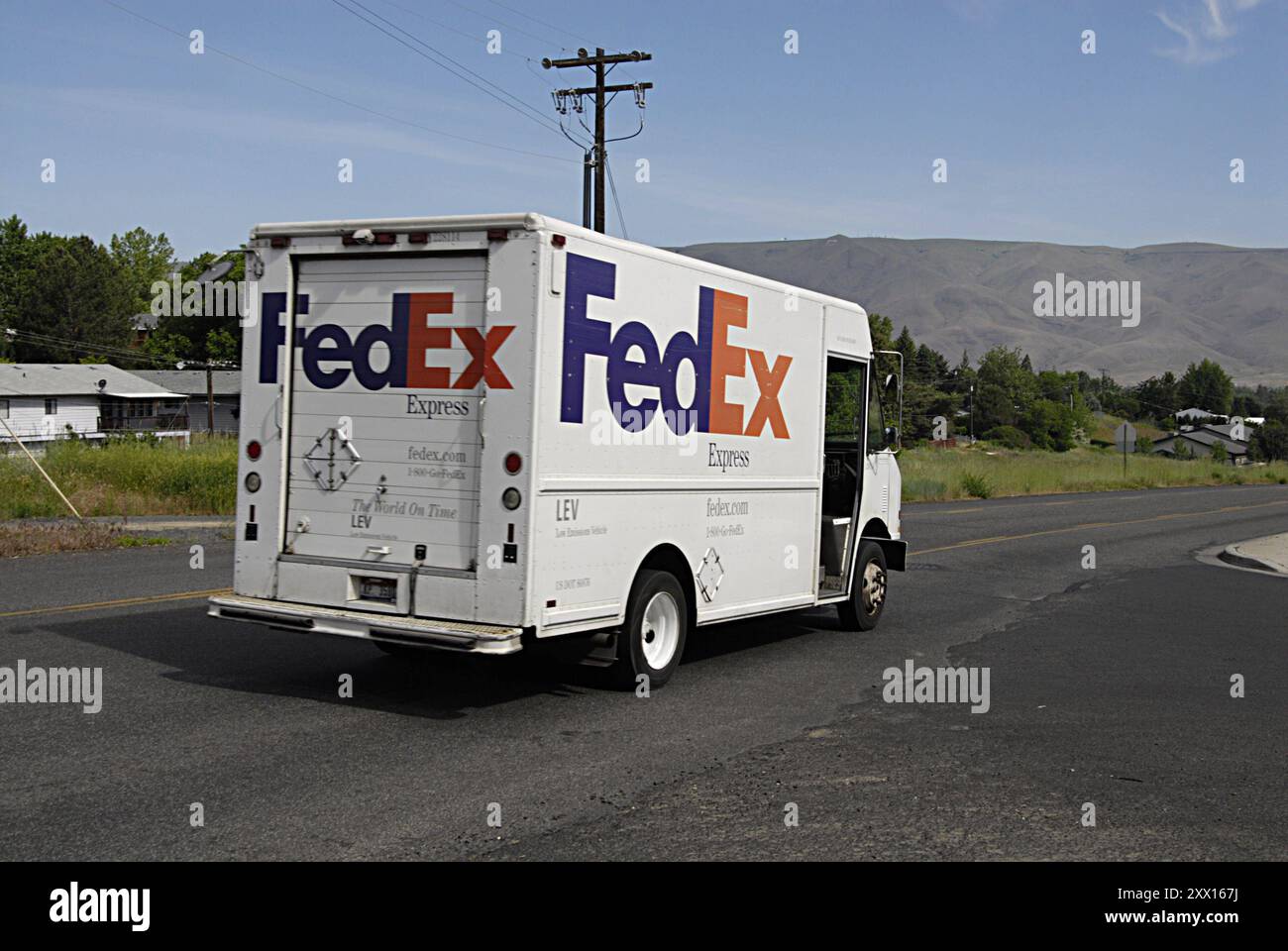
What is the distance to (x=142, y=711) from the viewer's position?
7.92m

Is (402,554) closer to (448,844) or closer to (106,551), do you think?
(448,844)

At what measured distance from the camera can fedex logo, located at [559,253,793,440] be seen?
26.8 feet

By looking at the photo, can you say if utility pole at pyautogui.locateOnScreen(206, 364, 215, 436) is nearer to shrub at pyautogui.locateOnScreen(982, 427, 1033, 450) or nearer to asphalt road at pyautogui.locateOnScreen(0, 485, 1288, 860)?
asphalt road at pyautogui.locateOnScreen(0, 485, 1288, 860)

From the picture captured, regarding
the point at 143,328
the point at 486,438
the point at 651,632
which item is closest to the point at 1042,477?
the point at 651,632

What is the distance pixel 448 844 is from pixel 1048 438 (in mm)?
126497

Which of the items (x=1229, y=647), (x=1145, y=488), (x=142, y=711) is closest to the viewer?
(x=142, y=711)

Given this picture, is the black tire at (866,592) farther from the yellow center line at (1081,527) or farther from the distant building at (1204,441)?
the distant building at (1204,441)

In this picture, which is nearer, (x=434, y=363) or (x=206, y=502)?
(x=434, y=363)

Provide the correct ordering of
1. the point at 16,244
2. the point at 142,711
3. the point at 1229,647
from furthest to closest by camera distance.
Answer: the point at 16,244
the point at 1229,647
the point at 142,711

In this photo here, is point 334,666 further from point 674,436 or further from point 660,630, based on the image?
point 674,436

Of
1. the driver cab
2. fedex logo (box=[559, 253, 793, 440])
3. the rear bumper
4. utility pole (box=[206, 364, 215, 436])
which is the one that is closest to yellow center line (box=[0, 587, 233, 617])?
the rear bumper

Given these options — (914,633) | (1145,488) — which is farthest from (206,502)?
(1145,488)
